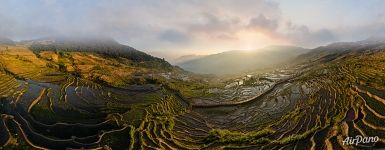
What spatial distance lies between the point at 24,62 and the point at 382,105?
73300 mm

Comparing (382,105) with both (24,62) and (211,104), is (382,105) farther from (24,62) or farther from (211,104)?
(24,62)

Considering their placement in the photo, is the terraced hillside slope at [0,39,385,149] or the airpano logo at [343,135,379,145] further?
the terraced hillside slope at [0,39,385,149]

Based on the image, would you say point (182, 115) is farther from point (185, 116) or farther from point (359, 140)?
point (359, 140)

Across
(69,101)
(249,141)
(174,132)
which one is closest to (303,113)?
(249,141)

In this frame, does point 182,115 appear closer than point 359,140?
No

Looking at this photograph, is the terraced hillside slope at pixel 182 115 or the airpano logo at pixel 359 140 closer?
the airpano logo at pixel 359 140

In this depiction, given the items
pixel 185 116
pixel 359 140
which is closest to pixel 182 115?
pixel 185 116

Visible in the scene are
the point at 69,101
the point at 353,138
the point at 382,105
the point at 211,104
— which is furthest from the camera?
the point at 211,104

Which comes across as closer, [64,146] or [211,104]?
[64,146]

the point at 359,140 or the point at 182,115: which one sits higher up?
the point at 359,140

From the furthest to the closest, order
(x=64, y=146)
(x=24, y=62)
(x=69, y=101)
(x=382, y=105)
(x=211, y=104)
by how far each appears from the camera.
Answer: (x=24, y=62) < (x=211, y=104) < (x=69, y=101) < (x=382, y=105) < (x=64, y=146)

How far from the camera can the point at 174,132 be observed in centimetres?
3772

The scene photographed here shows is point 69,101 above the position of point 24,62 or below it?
below

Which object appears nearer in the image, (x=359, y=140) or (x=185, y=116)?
(x=359, y=140)
